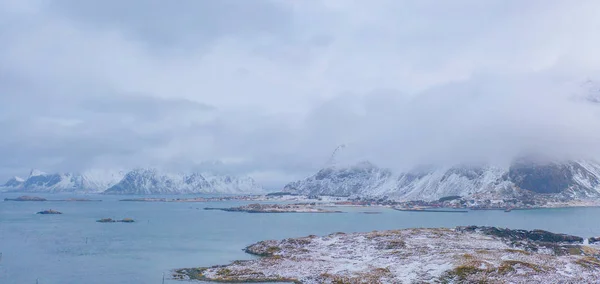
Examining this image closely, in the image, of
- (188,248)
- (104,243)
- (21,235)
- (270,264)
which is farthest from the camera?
(21,235)

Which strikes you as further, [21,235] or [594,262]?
[21,235]

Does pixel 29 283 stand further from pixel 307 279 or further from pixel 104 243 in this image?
pixel 104 243

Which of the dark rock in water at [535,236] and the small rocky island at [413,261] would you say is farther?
the dark rock in water at [535,236]

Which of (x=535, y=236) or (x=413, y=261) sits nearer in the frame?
(x=413, y=261)

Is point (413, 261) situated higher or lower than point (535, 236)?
lower

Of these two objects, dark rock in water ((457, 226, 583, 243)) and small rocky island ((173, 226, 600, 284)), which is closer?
small rocky island ((173, 226, 600, 284))

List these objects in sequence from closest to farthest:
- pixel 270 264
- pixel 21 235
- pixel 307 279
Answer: pixel 307 279 < pixel 270 264 < pixel 21 235

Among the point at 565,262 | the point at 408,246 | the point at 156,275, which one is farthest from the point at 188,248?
the point at 565,262

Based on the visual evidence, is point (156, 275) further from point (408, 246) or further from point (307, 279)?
point (408, 246)
